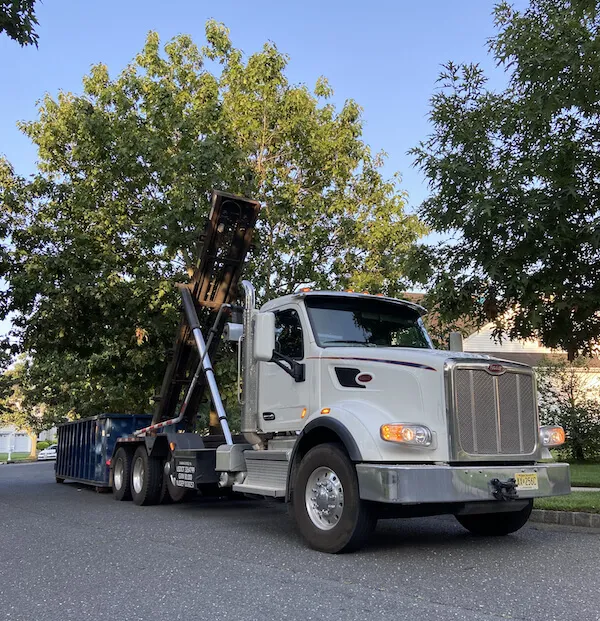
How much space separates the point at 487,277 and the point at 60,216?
11.1m

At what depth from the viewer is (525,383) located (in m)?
7.12

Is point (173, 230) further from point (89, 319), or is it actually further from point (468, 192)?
point (468, 192)

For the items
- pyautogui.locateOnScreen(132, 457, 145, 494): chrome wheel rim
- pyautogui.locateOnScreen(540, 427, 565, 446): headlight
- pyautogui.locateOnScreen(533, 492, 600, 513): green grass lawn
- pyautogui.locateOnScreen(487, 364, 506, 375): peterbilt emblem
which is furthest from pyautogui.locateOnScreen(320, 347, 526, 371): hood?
pyautogui.locateOnScreen(132, 457, 145, 494): chrome wheel rim

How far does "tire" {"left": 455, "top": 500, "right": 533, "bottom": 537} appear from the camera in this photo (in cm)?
769

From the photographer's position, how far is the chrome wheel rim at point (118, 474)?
1328cm

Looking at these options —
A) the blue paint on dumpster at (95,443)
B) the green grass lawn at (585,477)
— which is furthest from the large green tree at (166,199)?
the green grass lawn at (585,477)

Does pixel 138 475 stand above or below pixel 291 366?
below

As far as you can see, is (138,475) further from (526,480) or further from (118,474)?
(526,480)

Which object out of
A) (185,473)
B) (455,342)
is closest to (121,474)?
(185,473)

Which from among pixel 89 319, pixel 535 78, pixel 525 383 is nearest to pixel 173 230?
pixel 89 319

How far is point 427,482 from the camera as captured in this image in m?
6.10

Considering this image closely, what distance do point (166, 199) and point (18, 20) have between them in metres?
6.48

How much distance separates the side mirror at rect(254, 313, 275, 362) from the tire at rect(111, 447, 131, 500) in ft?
21.7

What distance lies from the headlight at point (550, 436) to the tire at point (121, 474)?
27.3 feet
